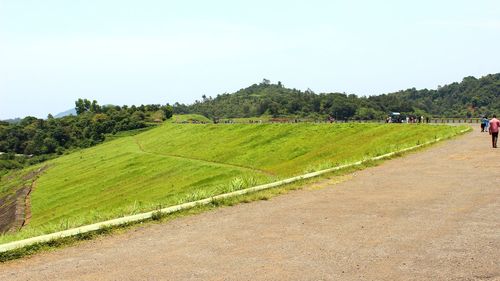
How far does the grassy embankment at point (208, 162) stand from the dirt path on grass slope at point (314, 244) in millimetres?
22837

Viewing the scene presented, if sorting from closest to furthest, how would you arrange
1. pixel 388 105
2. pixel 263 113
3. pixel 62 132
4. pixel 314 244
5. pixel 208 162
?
pixel 314 244
pixel 208 162
pixel 388 105
pixel 62 132
pixel 263 113

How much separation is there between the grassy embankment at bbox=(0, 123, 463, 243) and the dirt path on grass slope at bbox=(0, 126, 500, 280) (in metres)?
22.8

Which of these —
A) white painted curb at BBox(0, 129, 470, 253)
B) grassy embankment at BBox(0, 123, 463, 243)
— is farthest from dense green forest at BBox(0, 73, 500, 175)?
white painted curb at BBox(0, 129, 470, 253)

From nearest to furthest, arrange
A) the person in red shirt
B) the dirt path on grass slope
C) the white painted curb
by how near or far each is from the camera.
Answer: the dirt path on grass slope < the white painted curb < the person in red shirt

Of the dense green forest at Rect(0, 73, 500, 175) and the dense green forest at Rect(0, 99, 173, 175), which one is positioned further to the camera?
the dense green forest at Rect(0, 99, 173, 175)

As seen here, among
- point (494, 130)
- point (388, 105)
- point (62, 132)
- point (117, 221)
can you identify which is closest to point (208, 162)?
point (494, 130)

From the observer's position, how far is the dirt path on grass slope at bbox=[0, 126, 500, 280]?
7.50m

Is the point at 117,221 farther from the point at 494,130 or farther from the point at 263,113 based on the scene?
the point at 263,113

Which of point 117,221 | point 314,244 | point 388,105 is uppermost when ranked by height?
point 388,105

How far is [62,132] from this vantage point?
559 feet

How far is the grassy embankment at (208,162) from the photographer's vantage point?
46.0 meters

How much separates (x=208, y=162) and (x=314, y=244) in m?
52.9

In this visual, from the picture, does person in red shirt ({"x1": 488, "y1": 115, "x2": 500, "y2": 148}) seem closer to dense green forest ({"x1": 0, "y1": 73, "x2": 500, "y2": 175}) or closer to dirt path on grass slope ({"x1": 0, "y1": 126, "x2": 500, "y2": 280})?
dirt path on grass slope ({"x1": 0, "y1": 126, "x2": 500, "y2": 280})

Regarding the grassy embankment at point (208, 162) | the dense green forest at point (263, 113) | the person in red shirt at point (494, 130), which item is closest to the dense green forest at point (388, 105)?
the dense green forest at point (263, 113)
